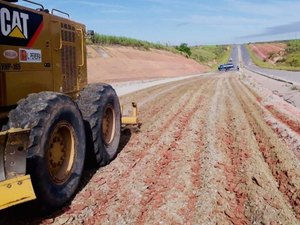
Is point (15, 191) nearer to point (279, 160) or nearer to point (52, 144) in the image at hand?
point (52, 144)

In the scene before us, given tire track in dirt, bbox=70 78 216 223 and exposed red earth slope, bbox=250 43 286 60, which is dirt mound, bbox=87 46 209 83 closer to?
tire track in dirt, bbox=70 78 216 223

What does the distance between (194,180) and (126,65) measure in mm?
34828

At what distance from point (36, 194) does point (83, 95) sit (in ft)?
8.59

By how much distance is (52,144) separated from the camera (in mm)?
4859

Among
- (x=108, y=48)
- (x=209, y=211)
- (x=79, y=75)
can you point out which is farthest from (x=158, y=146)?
(x=108, y=48)

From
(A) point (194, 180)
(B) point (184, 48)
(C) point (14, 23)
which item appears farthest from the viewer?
(B) point (184, 48)

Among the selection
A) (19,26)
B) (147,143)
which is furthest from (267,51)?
(19,26)

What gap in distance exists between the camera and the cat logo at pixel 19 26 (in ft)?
14.9

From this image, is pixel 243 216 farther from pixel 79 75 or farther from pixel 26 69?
pixel 79 75

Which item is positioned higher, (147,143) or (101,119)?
(101,119)

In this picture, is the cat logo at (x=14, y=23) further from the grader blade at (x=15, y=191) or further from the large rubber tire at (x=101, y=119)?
the large rubber tire at (x=101, y=119)

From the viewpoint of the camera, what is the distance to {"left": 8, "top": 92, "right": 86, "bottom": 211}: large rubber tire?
4383 millimetres

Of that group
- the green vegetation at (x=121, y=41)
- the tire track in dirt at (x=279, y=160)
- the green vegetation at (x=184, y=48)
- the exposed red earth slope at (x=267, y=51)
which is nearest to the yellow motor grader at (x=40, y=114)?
the tire track in dirt at (x=279, y=160)

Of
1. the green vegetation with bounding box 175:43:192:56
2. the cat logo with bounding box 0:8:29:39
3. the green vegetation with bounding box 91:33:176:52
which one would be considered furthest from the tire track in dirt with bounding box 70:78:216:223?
the green vegetation with bounding box 175:43:192:56
